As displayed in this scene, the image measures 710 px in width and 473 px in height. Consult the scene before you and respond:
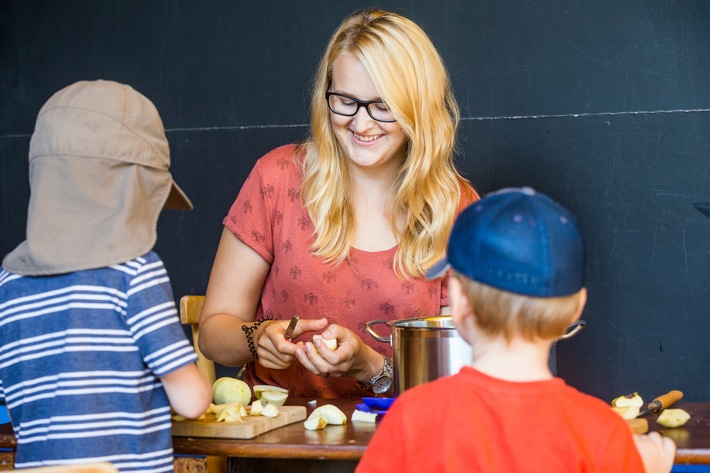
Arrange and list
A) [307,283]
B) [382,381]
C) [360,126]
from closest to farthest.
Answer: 1. [382,381]
2. [360,126]
3. [307,283]

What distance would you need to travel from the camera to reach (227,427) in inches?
67.1

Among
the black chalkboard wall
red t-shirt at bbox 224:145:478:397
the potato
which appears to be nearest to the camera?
the potato

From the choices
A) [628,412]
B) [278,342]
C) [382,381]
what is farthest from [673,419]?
[278,342]

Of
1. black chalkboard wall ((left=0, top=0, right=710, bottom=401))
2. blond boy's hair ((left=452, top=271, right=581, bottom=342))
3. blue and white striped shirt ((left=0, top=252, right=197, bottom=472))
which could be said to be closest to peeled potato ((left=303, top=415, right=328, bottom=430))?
blue and white striped shirt ((left=0, top=252, right=197, bottom=472))

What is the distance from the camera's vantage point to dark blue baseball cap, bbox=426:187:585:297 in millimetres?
1304

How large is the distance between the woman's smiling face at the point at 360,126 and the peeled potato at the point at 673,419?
0.96 meters

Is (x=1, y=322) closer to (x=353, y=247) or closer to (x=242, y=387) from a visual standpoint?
(x=242, y=387)

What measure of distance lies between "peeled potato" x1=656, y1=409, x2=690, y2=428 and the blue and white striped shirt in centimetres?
86

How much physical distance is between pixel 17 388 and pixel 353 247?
1.04 meters

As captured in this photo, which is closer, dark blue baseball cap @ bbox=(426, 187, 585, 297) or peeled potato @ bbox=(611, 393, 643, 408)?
dark blue baseball cap @ bbox=(426, 187, 585, 297)

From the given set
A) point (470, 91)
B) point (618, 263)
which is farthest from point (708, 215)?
point (470, 91)

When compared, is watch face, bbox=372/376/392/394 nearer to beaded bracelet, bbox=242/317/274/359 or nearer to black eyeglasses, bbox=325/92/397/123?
beaded bracelet, bbox=242/317/274/359

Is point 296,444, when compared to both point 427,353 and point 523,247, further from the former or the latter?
point 523,247

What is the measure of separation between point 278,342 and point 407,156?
2.42 feet
